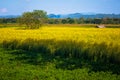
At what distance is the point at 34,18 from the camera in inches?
3538

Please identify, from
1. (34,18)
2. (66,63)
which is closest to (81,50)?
(66,63)

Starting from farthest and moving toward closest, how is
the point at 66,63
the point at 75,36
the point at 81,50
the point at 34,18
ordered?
1. the point at 34,18
2. the point at 75,36
3. the point at 81,50
4. the point at 66,63

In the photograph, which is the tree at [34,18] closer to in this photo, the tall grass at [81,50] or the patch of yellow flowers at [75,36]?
the patch of yellow flowers at [75,36]

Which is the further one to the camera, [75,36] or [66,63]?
[75,36]

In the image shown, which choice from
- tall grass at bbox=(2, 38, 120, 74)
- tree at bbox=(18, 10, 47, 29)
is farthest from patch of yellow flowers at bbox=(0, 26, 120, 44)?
tree at bbox=(18, 10, 47, 29)

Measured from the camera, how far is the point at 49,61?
17438 millimetres

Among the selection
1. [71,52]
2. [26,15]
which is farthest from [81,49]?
[26,15]

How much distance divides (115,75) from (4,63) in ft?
26.4

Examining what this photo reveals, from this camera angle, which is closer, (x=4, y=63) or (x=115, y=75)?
(x=115, y=75)

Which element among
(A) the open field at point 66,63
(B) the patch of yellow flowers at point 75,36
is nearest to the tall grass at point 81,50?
(A) the open field at point 66,63

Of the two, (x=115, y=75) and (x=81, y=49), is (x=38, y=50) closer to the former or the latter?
(x=81, y=49)

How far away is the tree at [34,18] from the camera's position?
86938mm

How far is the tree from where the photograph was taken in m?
86.9

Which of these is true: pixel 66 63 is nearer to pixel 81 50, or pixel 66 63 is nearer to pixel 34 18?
pixel 81 50
